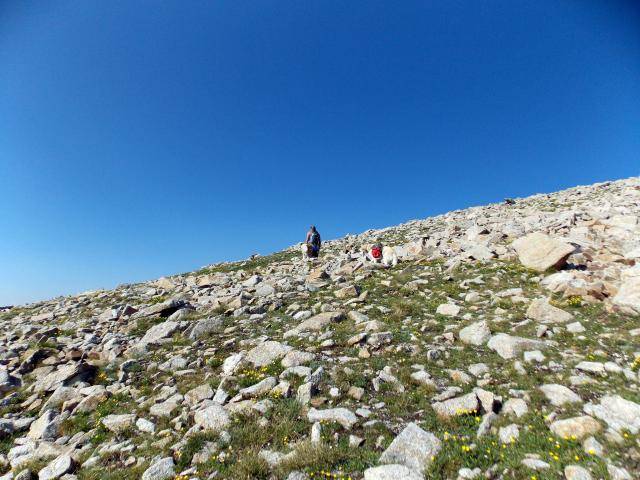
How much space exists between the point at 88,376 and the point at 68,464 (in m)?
4.44

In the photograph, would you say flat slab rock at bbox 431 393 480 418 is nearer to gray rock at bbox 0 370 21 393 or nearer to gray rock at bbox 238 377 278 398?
gray rock at bbox 238 377 278 398

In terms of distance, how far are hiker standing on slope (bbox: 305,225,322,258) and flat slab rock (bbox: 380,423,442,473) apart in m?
22.4

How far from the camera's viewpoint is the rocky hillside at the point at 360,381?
18.6 ft

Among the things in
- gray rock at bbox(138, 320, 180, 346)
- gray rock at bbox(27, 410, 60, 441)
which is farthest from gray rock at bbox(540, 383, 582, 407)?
gray rock at bbox(138, 320, 180, 346)

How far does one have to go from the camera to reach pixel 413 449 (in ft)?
18.7

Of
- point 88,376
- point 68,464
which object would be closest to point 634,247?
point 68,464

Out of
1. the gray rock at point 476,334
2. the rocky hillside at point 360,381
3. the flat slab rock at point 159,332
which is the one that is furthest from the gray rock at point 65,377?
the gray rock at point 476,334

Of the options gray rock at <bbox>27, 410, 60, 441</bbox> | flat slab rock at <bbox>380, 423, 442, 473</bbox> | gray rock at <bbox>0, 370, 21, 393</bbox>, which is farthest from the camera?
gray rock at <bbox>0, 370, 21, 393</bbox>

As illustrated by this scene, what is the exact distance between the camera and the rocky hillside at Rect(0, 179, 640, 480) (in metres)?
5.67

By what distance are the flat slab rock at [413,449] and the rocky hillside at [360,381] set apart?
0.08 feet

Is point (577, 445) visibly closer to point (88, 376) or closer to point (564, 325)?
point (564, 325)

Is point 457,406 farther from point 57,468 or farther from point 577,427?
point 57,468

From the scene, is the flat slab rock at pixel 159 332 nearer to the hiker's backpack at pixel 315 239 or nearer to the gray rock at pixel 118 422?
the gray rock at pixel 118 422

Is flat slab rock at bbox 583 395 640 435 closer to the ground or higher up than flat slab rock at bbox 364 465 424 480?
higher up
